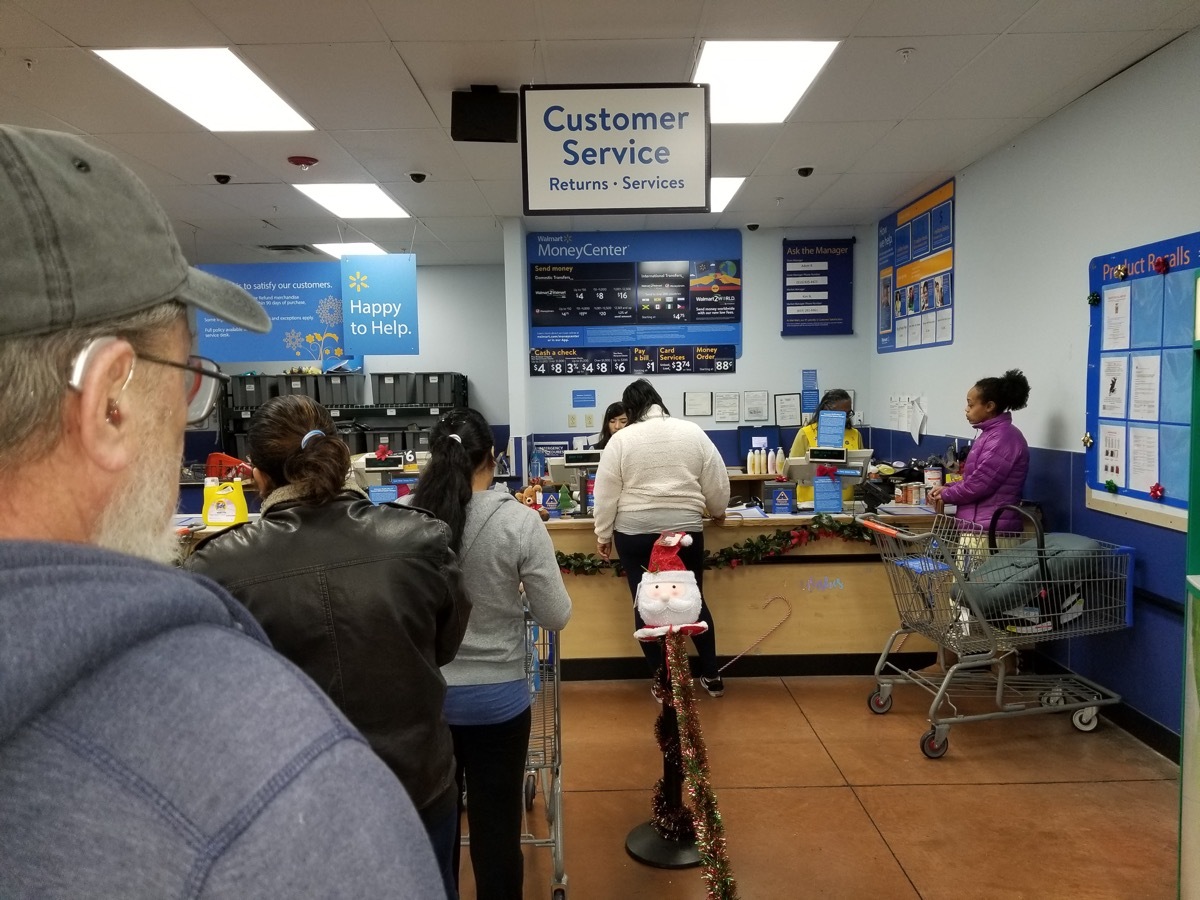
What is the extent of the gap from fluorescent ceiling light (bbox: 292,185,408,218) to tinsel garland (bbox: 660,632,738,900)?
468 cm

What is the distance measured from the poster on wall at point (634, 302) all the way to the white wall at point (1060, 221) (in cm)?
225

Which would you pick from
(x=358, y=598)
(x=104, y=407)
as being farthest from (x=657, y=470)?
(x=104, y=407)

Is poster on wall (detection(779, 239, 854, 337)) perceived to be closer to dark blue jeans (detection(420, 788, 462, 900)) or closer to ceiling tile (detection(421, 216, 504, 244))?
ceiling tile (detection(421, 216, 504, 244))

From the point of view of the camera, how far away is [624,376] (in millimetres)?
7750

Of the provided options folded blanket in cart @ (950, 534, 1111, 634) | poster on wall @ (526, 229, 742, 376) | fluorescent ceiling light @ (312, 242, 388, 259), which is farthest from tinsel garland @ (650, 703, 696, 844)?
fluorescent ceiling light @ (312, 242, 388, 259)

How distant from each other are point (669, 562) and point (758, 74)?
8.82ft

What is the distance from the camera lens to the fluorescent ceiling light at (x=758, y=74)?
3.68m

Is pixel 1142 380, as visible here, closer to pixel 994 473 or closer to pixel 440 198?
pixel 994 473

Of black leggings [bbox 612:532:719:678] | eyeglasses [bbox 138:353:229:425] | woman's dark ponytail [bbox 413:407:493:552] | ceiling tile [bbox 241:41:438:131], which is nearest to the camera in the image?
eyeglasses [bbox 138:353:229:425]

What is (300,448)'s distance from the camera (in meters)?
1.68

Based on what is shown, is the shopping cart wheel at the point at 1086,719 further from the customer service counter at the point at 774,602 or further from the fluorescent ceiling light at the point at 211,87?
the fluorescent ceiling light at the point at 211,87

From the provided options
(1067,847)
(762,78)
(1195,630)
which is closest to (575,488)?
(762,78)

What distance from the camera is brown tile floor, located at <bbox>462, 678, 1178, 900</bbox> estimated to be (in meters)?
2.70

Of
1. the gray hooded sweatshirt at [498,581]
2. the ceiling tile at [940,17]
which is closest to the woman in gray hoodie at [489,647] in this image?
the gray hooded sweatshirt at [498,581]
